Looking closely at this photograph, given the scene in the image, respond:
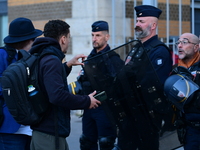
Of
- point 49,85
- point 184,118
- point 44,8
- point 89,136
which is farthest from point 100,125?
point 44,8

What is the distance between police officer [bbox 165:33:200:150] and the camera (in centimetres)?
402

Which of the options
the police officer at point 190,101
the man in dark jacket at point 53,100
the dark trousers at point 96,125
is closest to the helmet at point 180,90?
the police officer at point 190,101

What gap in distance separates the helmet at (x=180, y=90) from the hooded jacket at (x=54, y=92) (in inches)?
31.8

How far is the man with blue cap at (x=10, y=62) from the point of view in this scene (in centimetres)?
388

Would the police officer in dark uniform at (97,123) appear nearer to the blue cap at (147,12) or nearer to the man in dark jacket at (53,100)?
the blue cap at (147,12)

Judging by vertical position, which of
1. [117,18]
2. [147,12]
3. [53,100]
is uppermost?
[117,18]

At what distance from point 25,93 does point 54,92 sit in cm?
24

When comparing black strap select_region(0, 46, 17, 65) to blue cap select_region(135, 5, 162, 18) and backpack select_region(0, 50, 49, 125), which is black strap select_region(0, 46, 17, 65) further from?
blue cap select_region(135, 5, 162, 18)

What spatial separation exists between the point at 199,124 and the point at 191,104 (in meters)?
0.23

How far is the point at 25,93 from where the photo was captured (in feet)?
11.1

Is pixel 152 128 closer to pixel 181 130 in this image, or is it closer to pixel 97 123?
pixel 181 130

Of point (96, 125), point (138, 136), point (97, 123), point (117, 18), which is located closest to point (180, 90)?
point (138, 136)

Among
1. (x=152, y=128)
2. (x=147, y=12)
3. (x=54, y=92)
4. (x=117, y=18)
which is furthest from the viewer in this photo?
(x=117, y=18)

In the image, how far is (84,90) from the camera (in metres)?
4.99
